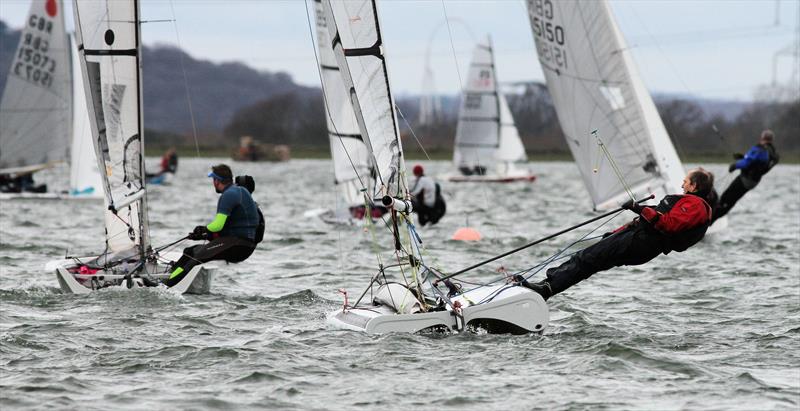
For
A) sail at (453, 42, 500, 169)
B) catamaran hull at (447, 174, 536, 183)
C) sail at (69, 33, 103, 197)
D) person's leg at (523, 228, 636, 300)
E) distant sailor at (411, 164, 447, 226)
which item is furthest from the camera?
catamaran hull at (447, 174, 536, 183)

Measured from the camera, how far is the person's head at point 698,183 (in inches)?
367

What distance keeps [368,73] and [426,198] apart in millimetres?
10473

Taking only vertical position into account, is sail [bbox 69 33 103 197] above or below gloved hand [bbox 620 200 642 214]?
above

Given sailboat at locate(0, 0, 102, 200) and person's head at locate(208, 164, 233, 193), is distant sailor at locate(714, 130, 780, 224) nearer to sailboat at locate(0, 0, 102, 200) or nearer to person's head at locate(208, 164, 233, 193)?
person's head at locate(208, 164, 233, 193)

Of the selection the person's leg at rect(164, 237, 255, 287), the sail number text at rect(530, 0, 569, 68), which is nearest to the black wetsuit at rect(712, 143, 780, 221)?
the sail number text at rect(530, 0, 569, 68)

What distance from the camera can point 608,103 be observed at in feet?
56.0

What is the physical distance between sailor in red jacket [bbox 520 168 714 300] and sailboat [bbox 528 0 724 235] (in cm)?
773

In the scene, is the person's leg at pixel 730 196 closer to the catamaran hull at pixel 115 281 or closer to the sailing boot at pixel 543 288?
the catamaran hull at pixel 115 281

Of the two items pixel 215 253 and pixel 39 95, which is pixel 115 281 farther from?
pixel 39 95

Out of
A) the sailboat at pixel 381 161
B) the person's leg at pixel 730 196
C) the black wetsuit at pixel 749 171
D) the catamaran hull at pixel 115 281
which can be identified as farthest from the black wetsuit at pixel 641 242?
the person's leg at pixel 730 196

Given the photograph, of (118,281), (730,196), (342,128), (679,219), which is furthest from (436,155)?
(679,219)

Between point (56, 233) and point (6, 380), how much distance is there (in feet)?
A: 38.6

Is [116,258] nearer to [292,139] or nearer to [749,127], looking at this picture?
[749,127]

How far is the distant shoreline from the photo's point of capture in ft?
231
